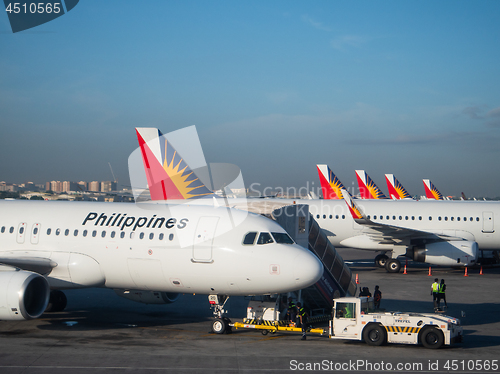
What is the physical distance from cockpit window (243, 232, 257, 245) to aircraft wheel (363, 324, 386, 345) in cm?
472

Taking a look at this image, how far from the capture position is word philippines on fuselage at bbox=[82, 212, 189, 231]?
17.8 metres

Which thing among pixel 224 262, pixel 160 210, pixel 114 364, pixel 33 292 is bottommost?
pixel 114 364

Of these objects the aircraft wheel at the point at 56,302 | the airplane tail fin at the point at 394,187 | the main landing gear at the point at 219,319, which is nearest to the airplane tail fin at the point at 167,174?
the aircraft wheel at the point at 56,302

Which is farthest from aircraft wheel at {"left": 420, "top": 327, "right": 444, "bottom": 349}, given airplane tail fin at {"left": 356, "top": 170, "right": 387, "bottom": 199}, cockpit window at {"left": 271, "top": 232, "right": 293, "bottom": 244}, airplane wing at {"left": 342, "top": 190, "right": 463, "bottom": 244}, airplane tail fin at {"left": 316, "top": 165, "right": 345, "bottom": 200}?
airplane tail fin at {"left": 356, "top": 170, "right": 387, "bottom": 199}

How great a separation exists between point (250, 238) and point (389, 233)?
19510mm

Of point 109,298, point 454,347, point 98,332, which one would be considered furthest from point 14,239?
point 454,347

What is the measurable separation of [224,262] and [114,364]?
15.4ft

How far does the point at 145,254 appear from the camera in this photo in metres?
17.4

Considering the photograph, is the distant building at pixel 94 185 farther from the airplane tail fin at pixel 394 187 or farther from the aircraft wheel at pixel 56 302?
the aircraft wheel at pixel 56 302

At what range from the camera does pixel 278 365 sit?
13883 millimetres

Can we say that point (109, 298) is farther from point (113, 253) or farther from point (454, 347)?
point (454, 347)

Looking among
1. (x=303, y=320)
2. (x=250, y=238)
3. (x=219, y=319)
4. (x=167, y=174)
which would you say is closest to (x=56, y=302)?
(x=219, y=319)

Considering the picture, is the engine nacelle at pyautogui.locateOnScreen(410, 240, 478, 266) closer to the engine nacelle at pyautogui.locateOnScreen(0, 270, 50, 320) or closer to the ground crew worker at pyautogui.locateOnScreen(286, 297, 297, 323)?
the ground crew worker at pyautogui.locateOnScreen(286, 297, 297, 323)

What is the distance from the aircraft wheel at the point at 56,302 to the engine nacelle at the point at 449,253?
22.5 meters
